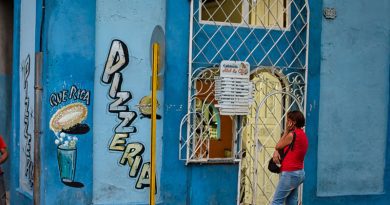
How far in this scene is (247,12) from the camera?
32.7 ft

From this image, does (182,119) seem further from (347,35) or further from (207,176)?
(347,35)

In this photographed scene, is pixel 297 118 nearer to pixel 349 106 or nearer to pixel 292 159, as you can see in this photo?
pixel 292 159

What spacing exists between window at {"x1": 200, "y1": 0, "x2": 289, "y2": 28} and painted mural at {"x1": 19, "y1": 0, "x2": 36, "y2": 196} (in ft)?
8.41

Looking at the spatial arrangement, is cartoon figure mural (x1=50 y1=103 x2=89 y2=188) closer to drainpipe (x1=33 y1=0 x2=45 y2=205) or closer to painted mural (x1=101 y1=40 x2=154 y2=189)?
drainpipe (x1=33 y1=0 x2=45 y2=205)

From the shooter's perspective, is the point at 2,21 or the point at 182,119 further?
the point at 2,21

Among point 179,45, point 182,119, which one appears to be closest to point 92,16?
point 179,45

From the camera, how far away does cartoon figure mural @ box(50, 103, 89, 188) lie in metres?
8.79

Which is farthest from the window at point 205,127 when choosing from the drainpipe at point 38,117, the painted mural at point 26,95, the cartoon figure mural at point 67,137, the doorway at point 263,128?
the painted mural at point 26,95

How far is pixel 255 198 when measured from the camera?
32.2 feet

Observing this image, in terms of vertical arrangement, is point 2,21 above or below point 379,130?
above

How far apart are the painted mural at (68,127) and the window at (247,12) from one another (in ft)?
7.54

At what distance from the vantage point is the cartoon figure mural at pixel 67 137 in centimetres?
879

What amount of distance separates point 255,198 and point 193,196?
0.98 meters

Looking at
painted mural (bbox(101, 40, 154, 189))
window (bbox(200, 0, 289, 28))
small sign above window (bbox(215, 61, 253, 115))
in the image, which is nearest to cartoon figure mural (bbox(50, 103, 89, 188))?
painted mural (bbox(101, 40, 154, 189))
